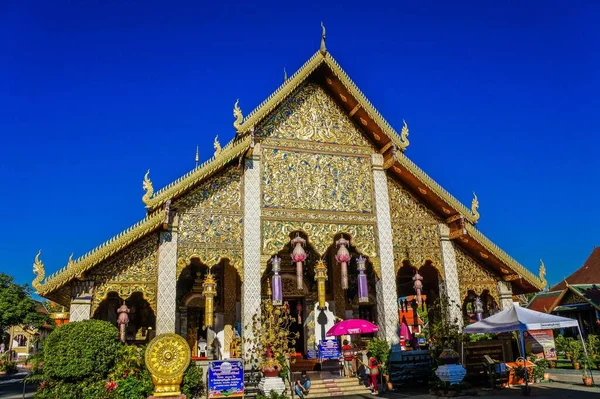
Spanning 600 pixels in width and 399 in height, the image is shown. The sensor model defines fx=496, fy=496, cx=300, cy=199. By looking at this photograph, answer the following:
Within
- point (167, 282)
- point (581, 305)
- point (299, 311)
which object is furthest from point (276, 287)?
point (581, 305)

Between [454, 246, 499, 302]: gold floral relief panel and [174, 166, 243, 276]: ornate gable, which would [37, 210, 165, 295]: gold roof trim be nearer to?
[174, 166, 243, 276]: ornate gable

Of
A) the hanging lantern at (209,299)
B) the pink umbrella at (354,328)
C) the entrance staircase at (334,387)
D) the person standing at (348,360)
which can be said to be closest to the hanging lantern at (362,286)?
the pink umbrella at (354,328)

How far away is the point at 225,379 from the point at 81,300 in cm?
331

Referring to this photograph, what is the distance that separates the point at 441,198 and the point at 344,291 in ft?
14.2

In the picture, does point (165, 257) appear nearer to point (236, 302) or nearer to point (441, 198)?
point (236, 302)

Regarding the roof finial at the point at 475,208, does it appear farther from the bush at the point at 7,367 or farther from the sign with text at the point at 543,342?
the bush at the point at 7,367

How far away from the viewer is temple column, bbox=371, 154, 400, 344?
39.7 ft

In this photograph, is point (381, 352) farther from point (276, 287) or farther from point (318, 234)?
A: point (318, 234)

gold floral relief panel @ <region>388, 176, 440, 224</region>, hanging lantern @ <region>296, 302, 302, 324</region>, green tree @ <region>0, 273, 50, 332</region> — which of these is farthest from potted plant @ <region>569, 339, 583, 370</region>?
green tree @ <region>0, 273, 50, 332</region>

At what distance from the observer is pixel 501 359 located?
11750mm

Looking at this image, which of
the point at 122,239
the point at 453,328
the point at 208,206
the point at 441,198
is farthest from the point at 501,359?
the point at 122,239

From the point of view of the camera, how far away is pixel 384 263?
12.5m

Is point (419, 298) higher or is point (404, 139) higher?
point (404, 139)

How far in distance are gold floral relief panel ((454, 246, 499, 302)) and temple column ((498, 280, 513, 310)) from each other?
102mm
